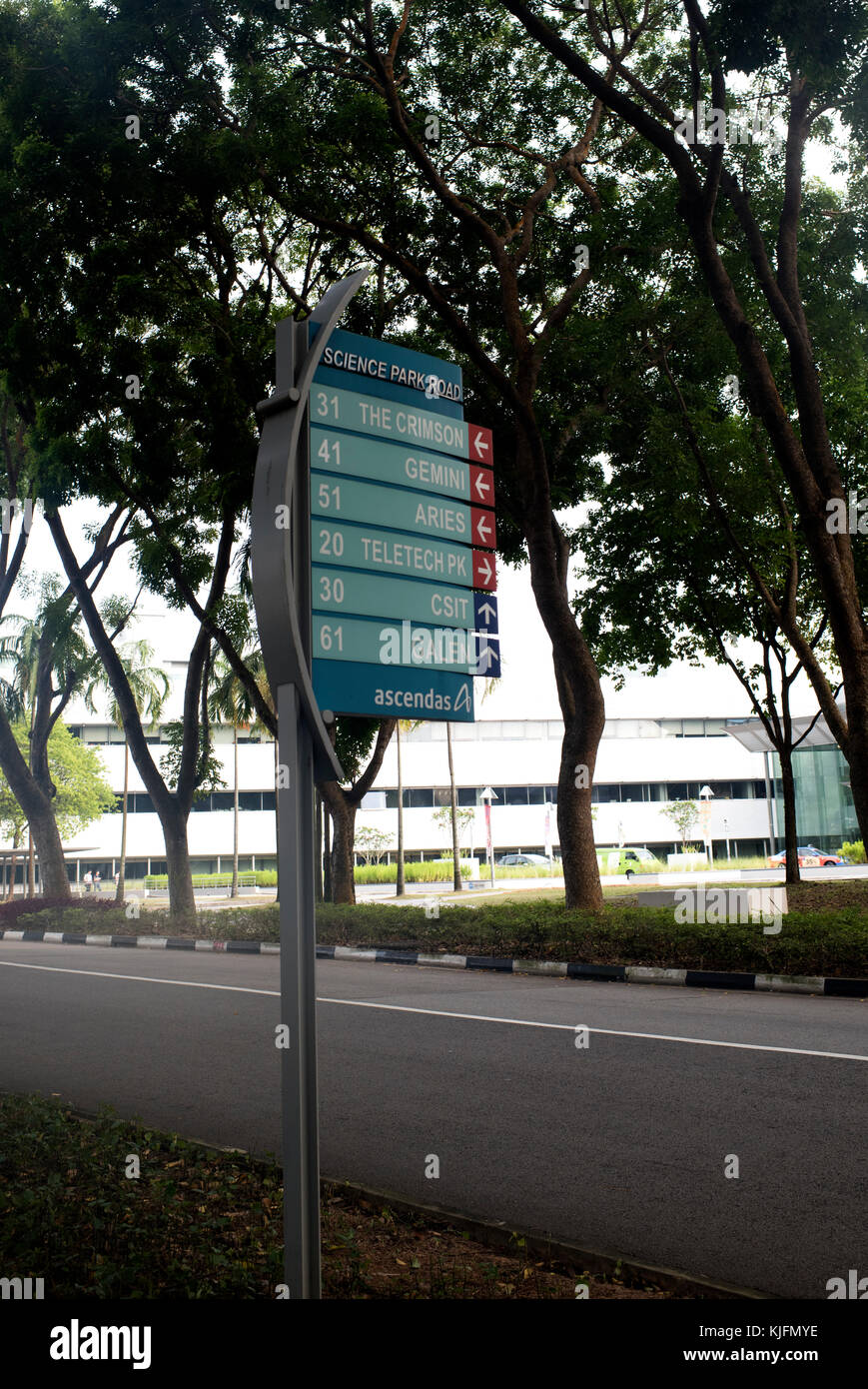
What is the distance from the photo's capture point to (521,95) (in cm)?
1617

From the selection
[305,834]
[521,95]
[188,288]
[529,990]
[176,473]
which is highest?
[521,95]

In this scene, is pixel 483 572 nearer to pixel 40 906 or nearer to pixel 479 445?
pixel 479 445

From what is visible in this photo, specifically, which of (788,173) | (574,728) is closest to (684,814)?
(574,728)

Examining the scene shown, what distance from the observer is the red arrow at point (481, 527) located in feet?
14.4

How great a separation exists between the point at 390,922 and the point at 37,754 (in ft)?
45.1

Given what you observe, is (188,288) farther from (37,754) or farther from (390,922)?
(37,754)

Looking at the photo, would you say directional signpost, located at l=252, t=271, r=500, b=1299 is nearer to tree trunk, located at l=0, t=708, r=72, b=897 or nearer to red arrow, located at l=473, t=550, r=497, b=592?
red arrow, located at l=473, t=550, r=497, b=592

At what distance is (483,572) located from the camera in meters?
4.47

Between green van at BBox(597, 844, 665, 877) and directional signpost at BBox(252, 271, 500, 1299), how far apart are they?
50469mm

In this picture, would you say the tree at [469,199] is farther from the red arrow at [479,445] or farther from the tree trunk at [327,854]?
the red arrow at [479,445]

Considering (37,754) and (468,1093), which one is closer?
(468,1093)

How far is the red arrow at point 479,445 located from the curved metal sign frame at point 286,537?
2.56 ft
